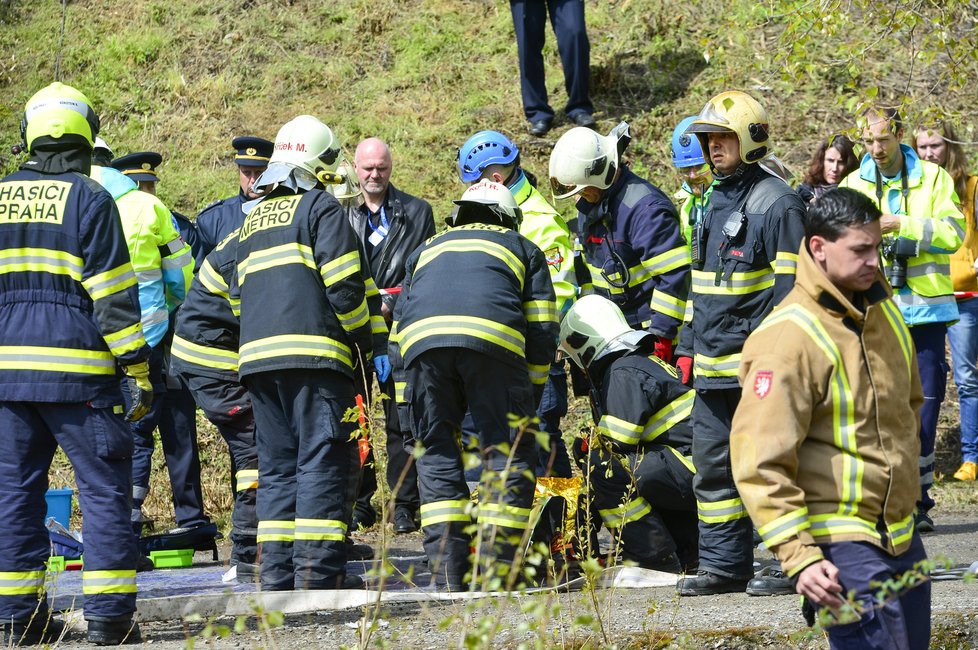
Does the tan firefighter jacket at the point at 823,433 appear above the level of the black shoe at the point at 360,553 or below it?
above

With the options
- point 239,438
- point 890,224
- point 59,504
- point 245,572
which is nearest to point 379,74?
point 59,504

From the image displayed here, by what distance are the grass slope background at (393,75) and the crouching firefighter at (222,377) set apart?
18.3 feet

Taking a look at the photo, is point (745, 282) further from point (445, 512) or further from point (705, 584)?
point (445, 512)

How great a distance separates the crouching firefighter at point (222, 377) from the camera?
7.24 m

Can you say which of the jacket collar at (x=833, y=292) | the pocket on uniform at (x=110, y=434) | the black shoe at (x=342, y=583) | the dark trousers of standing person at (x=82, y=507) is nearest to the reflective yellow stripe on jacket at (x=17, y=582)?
the dark trousers of standing person at (x=82, y=507)

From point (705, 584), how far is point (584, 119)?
7.67 metres

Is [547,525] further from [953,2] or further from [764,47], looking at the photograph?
[764,47]

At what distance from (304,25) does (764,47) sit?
5519 mm

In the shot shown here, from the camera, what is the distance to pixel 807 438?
3.95 metres

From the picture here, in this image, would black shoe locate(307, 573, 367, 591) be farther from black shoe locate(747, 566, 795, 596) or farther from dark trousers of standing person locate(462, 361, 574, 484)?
black shoe locate(747, 566, 795, 596)

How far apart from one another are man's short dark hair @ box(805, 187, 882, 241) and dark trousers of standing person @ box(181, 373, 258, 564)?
13.2ft

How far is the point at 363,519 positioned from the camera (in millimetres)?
8859

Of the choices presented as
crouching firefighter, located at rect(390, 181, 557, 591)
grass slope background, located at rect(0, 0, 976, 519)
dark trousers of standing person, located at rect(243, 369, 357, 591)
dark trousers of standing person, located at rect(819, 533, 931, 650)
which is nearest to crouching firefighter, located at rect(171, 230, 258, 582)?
dark trousers of standing person, located at rect(243, 369, 357, 591)

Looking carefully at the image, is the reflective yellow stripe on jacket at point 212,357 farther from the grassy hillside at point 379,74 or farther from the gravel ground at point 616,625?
the grassy hillside at point 379,74
